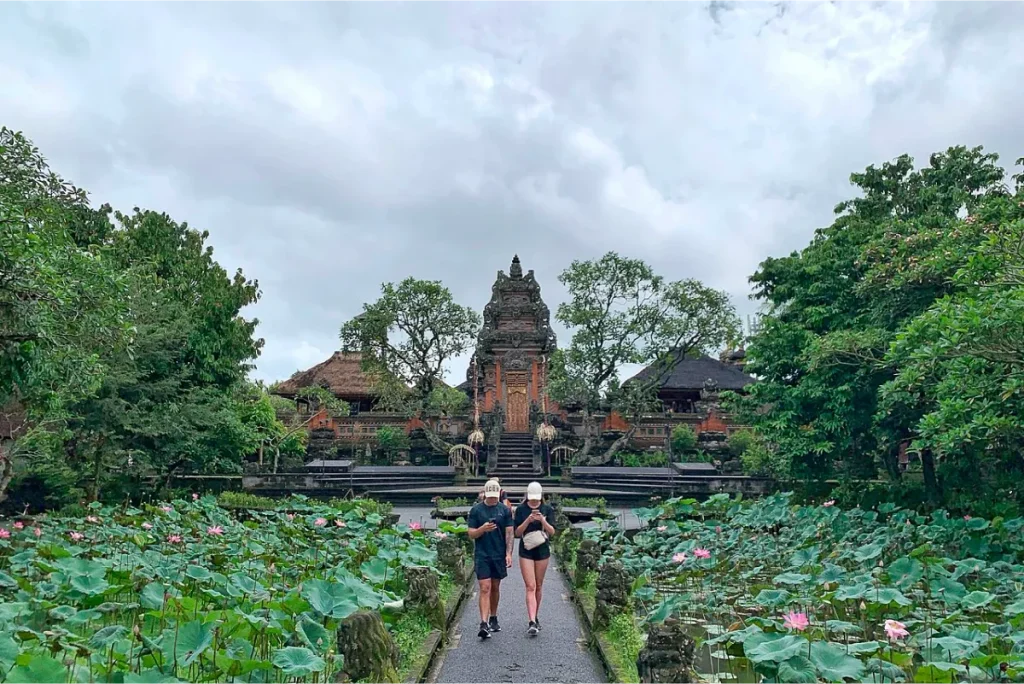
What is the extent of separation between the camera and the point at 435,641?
5.54m

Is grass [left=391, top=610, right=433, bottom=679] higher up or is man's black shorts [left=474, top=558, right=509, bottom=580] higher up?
man's black shorts [left=474, top=558, right=509, bottom=580]

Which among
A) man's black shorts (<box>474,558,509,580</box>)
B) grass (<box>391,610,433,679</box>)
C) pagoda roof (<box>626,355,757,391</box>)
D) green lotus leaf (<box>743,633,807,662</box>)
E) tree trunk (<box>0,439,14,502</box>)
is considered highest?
pagoda roof (<box>626,355,757,391</box>)

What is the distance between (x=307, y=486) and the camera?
19.5 m

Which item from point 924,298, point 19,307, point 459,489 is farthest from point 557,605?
point 459,489

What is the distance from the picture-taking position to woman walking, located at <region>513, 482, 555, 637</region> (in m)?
5.69

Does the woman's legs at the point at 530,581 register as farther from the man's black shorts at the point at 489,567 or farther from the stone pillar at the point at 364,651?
Answer: the stone pillar at the point at 364,651

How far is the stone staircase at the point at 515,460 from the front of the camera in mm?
23297

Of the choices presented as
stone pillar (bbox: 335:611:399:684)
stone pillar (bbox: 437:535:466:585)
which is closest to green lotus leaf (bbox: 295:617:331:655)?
stone pillar (bbox: 335:611:399:684)

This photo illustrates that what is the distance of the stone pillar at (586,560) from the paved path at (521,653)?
0.61 metres

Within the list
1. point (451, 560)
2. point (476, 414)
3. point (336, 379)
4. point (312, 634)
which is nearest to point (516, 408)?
point (476, 414)

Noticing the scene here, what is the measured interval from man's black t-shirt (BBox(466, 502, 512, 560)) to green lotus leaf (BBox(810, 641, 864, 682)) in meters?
2.71

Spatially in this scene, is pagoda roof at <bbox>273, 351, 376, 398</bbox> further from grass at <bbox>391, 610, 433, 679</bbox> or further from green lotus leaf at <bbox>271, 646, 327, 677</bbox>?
green lotus leaf at <bbox>271, 646, 327, 677</bbox>

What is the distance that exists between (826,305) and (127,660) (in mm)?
12599

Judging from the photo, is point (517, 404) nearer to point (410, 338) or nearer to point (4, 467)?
point (410, 338)
